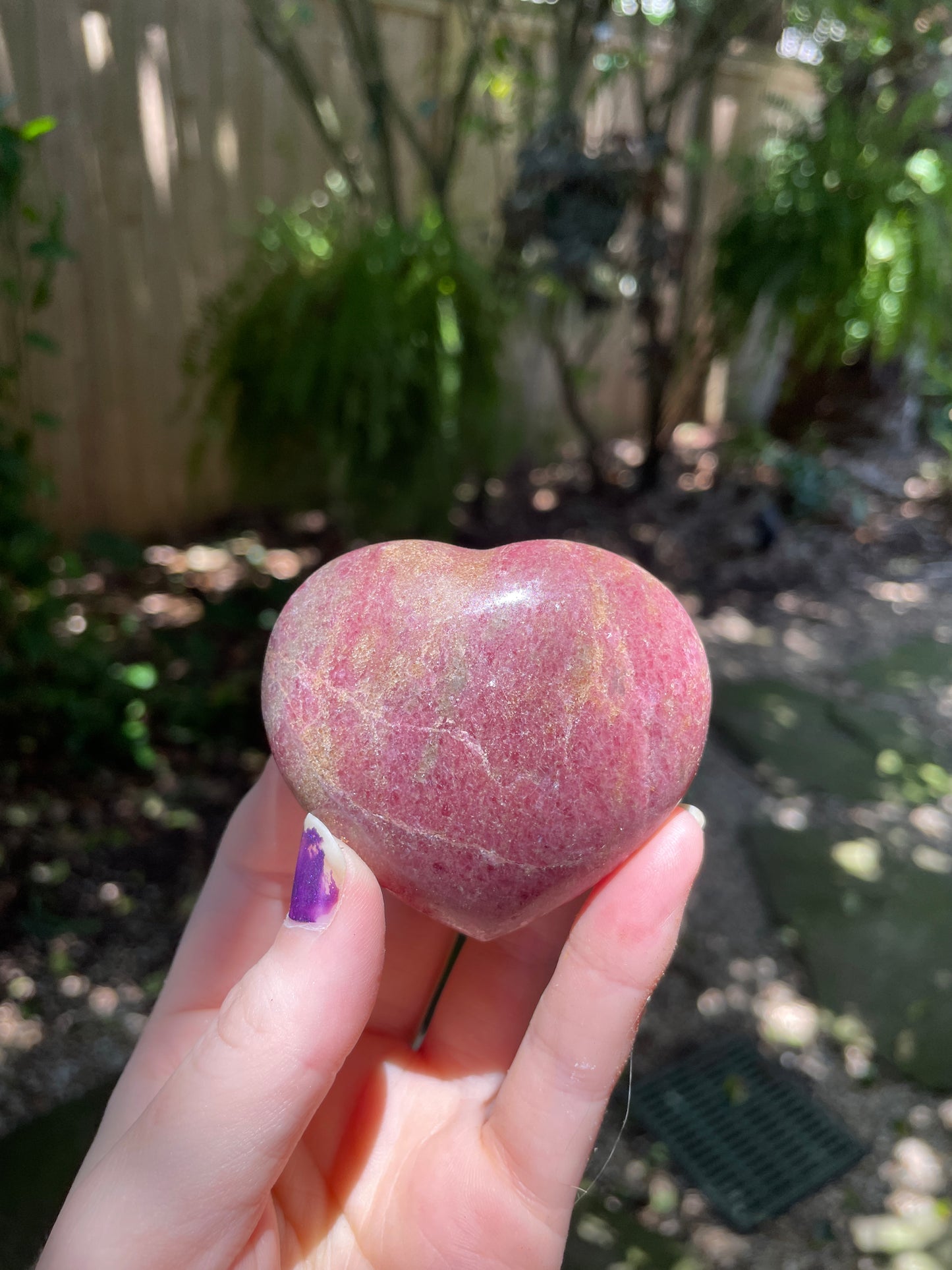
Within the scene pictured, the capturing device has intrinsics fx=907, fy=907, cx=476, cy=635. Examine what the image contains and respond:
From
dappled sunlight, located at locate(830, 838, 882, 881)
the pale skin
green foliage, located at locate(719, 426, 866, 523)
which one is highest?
the pale skin

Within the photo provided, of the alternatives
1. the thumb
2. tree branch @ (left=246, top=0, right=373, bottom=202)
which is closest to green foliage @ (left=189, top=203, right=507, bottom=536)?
tree branch @ (left=246, top=0, right=373, bottom=202)

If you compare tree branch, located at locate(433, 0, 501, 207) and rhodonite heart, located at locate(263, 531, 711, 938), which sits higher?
tree branch, located at locate(433, 0, 501, 207)

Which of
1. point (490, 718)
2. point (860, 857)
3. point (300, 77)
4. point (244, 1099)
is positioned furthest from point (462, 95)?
point (244, 1099)

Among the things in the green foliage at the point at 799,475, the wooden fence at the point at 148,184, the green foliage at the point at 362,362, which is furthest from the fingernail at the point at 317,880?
the green foliage at the point at 799,475

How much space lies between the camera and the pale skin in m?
1.17

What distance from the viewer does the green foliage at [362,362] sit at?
142 inches

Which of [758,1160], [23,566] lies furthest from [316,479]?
[758,1160]

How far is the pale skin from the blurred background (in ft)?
3.34

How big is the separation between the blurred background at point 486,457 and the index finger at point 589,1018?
1.13 metres

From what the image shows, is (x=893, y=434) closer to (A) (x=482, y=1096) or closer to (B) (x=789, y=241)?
(B) (x=789, y=241)

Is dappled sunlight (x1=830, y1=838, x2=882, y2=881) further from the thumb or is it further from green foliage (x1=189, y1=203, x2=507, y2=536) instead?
the thumb

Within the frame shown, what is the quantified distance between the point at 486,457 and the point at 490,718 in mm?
3191

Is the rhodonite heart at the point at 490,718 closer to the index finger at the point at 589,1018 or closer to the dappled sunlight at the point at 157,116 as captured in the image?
the index finger at the point at 589,1018

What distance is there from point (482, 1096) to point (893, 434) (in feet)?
22.8
